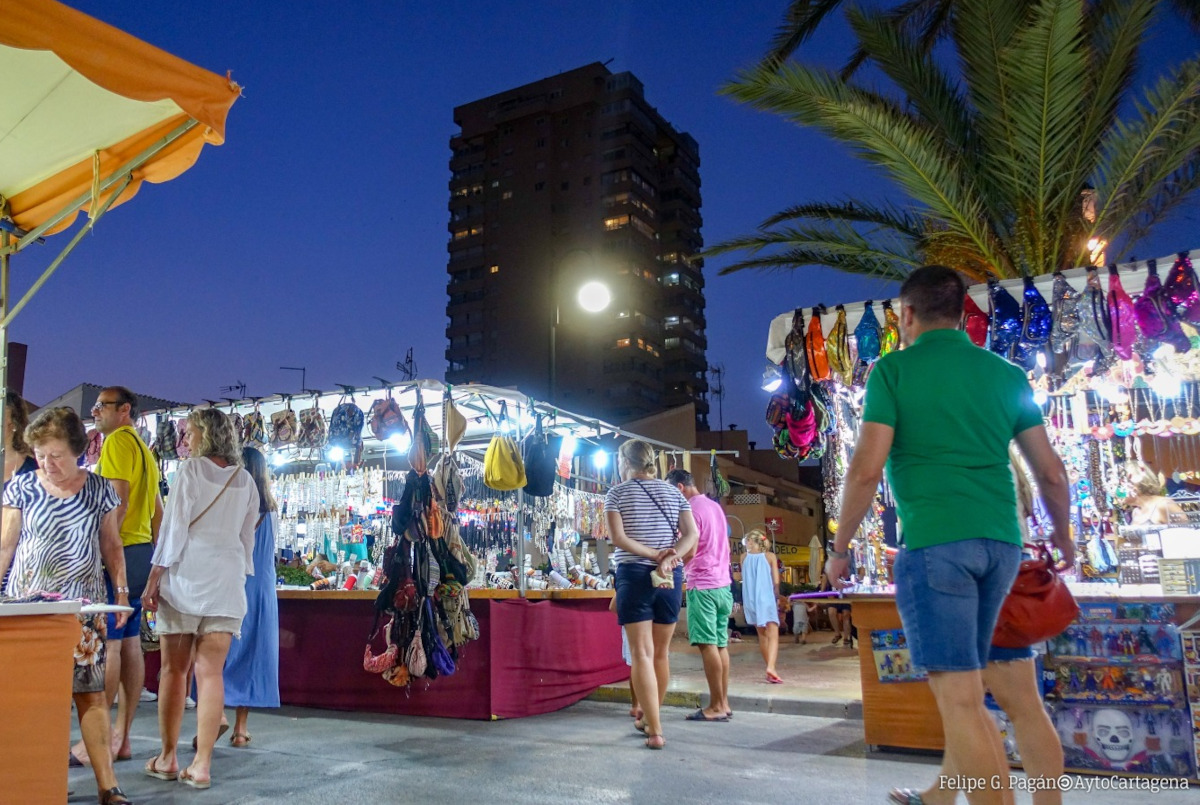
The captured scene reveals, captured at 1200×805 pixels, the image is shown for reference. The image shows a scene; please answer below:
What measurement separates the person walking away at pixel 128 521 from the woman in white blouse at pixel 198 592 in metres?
0.56

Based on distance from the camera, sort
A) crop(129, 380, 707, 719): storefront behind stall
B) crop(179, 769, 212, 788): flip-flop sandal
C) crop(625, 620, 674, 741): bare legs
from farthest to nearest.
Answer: crop(129, 380, 707, 719): storefront behind stall < crop(625, 620, 674, 741): bare legs < crop(179, 769, 212, 788): flip-flop sandal

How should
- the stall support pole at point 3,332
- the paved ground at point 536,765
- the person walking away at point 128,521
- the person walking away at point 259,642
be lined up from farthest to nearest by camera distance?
the person walking away at point 259,642, the person walking away at point 128,521, the paved ground at point 536,765, the stall support pole at point 3,332

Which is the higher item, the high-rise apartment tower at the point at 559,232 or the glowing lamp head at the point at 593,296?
the high-rise apartment tower at the point at 559,232

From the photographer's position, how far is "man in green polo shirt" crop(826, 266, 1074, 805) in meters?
2.88

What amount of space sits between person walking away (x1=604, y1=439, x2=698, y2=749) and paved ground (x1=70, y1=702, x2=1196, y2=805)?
451 mm

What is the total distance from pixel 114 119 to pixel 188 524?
2.15 meters

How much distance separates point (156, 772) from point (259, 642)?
147 cm

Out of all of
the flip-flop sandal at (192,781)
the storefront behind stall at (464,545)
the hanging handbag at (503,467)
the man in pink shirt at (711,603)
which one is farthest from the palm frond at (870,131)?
the flip-flop sandal at (192,781)

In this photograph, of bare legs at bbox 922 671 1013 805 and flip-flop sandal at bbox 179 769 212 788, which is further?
flip-flop sandal at bbox 179 769 212 788

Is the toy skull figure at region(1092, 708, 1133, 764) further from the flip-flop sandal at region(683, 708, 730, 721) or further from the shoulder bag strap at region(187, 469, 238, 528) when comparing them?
the shoulder bag strap at region(187, 469, 238, 528)

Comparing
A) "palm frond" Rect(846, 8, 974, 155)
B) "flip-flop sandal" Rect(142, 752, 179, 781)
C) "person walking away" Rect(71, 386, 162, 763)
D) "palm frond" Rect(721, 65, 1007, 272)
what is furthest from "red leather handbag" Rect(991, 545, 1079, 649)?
"palm frond" Rect(846, 8, 974, 155)

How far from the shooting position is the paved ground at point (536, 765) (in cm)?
458

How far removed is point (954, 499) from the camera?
2980 mm

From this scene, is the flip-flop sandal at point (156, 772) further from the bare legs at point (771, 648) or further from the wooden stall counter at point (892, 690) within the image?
the bare legs at point (771, 648)
